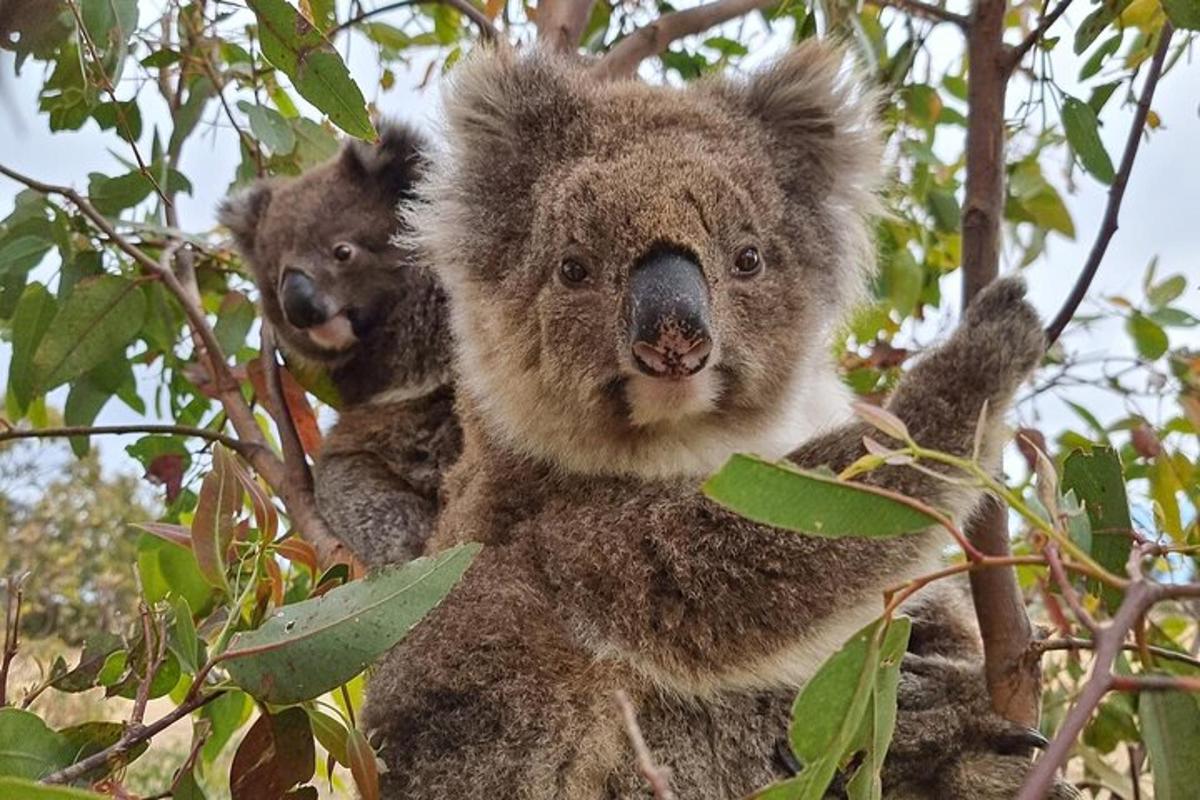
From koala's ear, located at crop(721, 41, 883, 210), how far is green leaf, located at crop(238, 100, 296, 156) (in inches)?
34.0

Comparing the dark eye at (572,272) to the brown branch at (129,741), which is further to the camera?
the dark eye at (572,272)

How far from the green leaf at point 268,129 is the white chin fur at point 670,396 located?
3.18ft

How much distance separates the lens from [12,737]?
4.08ft

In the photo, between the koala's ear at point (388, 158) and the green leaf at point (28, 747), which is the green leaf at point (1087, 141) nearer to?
the green leaf at point (28, 747)

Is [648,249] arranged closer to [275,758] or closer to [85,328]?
[275,758]

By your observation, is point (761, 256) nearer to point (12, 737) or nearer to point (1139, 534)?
point (1139, 534)

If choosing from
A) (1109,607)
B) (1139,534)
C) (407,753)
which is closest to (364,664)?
(407,753)

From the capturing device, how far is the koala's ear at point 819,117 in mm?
1983

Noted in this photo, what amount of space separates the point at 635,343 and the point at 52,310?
142 cm

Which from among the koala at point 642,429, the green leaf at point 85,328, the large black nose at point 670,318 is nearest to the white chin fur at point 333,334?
the green leaf at point 85,328

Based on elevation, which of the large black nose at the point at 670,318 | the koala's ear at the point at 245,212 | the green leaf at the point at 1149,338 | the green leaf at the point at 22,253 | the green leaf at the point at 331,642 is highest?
A: the koala's ear at the point at 245,212

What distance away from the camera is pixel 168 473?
245 centimetres

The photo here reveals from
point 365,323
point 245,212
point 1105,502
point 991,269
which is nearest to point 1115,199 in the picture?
point 991,269

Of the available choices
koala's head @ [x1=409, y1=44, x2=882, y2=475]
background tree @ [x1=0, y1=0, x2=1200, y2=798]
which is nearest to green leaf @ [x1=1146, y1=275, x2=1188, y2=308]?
background tree @ [x1=0, y1=0, x2=1200, y2=798]
